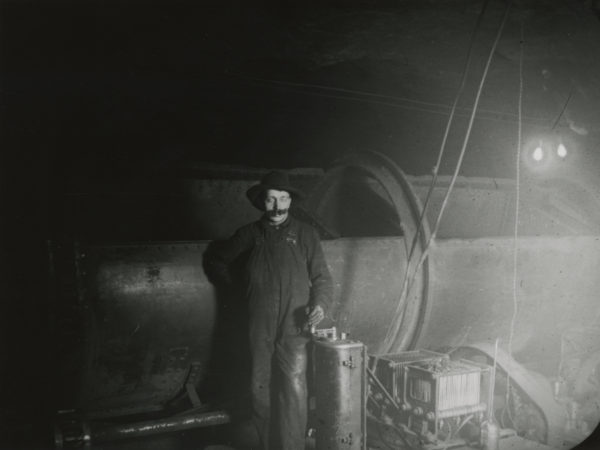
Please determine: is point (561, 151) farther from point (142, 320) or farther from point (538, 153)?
point (142, 320)

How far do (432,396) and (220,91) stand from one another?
370 cm

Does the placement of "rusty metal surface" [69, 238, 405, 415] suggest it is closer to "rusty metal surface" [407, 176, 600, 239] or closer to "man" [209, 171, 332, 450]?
"man" [209, 171, 332, 450]

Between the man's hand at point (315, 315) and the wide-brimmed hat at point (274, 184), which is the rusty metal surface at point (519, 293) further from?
the wide-brimmed hat at point (274, 184)

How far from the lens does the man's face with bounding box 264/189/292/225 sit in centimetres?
397

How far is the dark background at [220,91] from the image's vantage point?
391cm

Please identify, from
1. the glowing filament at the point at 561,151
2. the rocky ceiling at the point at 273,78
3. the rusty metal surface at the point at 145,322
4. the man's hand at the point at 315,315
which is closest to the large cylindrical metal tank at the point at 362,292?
the rusty metal surface at the point at 145,322

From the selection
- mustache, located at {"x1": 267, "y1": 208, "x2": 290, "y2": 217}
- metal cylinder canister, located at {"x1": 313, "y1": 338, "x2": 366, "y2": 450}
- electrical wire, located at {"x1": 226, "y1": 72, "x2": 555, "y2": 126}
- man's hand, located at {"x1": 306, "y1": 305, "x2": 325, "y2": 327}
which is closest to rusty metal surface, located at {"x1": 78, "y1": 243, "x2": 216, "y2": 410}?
mustache, located at {"x1": 267, "y1": 208, "x2": 290, "y2": 217}

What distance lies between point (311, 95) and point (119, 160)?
2333 millimetres

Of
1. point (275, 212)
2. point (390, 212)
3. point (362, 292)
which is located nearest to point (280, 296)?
point (275, 212)

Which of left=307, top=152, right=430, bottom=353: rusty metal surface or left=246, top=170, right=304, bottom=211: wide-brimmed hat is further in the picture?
left=307, top=152, right=430, bottom=353: rusty metal surface

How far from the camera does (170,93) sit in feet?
18.3

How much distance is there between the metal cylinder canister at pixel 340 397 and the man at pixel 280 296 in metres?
0.18

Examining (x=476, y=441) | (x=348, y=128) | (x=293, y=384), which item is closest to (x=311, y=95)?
(x=348, y=128)

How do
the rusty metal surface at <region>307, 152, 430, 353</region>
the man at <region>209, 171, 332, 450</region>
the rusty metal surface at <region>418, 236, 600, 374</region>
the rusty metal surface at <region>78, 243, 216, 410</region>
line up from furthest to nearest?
the rusty metal surface at <region>418, 236, 600, 374</region> → the rusty metal surface at <region>307, 152, 430, 353</region> → the man at <region>209, 171, 332, 450</region> → the rusty metal surface at <region>78, 243, 216, 410</region>
